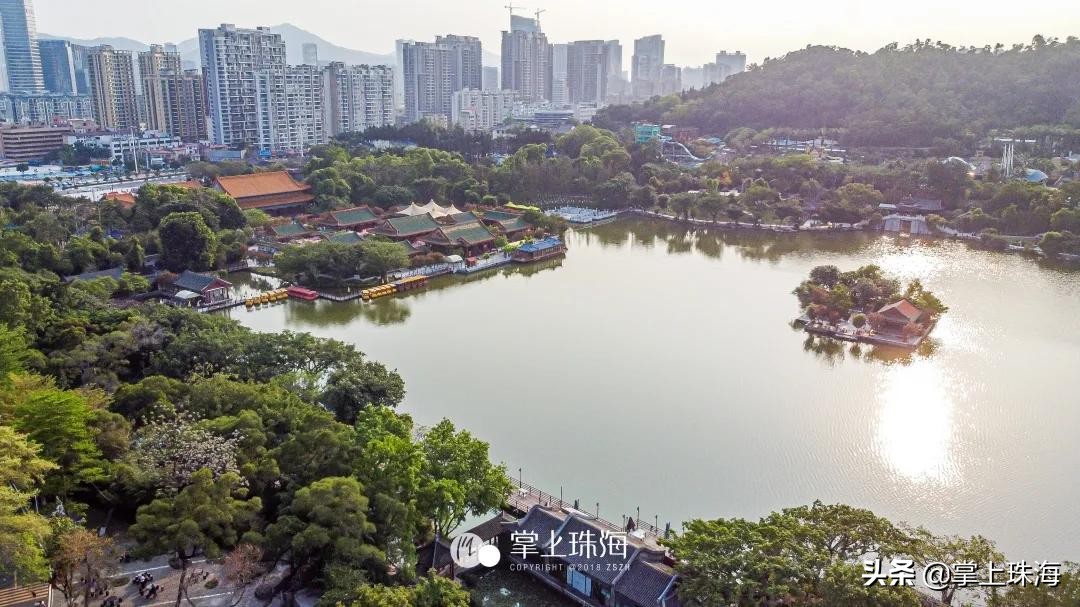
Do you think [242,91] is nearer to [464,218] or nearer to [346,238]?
[464,218]

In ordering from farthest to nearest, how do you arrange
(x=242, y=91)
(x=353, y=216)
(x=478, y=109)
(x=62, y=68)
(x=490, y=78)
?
(x=490, y=78) → (x=62, y=68) → (x=478, y=109) → (x=242, y=91) → (x=353, y=216)

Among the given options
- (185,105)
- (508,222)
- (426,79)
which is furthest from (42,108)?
(508,222)

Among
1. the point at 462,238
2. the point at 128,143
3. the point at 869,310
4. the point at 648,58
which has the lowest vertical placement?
the point at 869,310

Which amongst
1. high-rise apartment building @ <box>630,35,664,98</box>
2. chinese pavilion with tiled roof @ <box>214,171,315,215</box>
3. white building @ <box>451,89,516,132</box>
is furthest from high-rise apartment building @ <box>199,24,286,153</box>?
high-rise apartment building @ <box>630,35,664,98</box>

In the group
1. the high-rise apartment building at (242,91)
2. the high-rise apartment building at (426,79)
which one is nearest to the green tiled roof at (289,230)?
the high-rise apartment building at (242,91)

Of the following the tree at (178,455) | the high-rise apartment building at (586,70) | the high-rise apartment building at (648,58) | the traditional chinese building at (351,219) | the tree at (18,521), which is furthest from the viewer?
the high-rise apartment building at (648,58)

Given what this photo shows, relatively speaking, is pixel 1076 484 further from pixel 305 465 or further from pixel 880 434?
pixel 305 465

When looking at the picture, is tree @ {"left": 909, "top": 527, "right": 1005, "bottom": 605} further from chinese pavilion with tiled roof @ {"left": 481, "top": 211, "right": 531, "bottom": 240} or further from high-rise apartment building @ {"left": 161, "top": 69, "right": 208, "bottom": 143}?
high-rise apartment building @ {"left": 161, "top": 69, "right": 208, "bottom": 143}

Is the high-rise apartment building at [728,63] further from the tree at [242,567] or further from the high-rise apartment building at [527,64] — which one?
the tree at [242,567]
